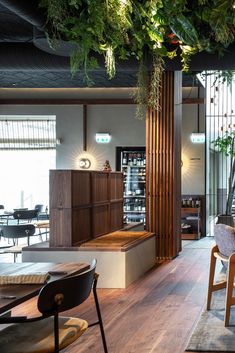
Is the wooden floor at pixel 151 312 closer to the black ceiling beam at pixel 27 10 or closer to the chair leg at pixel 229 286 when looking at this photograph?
the chair leg at pixel 229 286

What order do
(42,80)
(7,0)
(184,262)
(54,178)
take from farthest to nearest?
(42,80)
(184,262)
(54,178)
(7,0)

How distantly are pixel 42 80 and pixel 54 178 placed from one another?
4223mm

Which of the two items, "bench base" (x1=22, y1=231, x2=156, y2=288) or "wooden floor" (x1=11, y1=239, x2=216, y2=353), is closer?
"wooden floor" (x1=11, y1=239, x2=216, y2=353)

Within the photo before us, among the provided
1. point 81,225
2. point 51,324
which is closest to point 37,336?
point 51,324

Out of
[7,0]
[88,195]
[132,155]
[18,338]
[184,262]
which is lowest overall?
[184,262]

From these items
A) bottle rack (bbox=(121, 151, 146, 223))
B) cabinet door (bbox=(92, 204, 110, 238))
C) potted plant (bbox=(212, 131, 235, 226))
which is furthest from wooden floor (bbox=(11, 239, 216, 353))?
bottle rack (bbox=(121, 151, 146, 223))

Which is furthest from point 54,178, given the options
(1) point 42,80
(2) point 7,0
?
(1) point 42,80

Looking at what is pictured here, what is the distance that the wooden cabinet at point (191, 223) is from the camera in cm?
1188

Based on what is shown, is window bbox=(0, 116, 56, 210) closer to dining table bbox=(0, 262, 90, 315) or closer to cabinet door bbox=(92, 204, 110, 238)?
cabinet door bbox=(92, 204, 110, 238)

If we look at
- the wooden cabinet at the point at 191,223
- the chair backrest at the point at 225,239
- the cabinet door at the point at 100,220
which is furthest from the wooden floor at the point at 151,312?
the wooden cabinet at the point at 191,223

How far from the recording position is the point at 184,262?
7977 millimetres

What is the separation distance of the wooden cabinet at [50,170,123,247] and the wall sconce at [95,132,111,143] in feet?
16.6

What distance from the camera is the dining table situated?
227 cm

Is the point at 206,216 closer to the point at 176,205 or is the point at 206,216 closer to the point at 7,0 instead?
the point at 176,205
